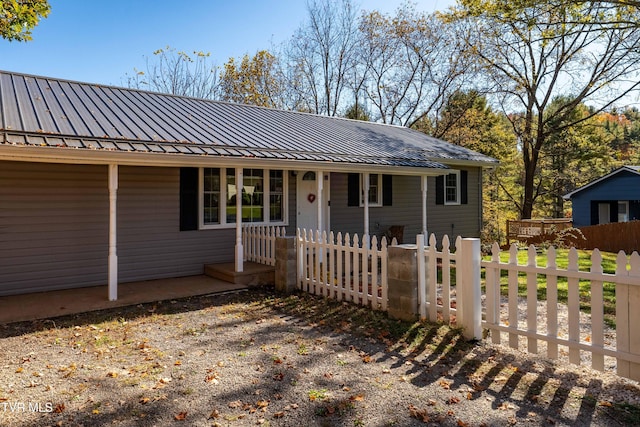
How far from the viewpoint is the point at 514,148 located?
1113 inches

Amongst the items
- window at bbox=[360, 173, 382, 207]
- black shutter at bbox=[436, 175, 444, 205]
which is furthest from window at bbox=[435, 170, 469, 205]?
window at bbox=[360, 173, 382, 207]

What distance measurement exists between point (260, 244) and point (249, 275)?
1.03 meters

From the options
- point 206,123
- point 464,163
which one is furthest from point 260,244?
point 464,163

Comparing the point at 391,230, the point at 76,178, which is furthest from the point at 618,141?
the point at 76,178

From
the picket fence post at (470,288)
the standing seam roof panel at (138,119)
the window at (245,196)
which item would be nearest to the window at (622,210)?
the window at (245,196)

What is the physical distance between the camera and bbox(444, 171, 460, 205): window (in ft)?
47.2

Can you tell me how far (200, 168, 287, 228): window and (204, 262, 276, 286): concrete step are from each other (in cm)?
132

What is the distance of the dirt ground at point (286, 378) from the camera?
10.1 feet

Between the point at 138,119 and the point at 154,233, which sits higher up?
the point at 138,119

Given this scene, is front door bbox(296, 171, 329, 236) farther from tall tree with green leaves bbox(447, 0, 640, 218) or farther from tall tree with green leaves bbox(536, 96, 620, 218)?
tall tree with green leaves bbox(536, 96, 620, 218)

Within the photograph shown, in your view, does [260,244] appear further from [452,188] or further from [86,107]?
[452,188]

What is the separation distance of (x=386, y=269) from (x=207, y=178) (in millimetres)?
5049

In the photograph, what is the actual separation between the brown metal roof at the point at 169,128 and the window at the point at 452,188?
3.75 ft

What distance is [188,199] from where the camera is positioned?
8.77 m
